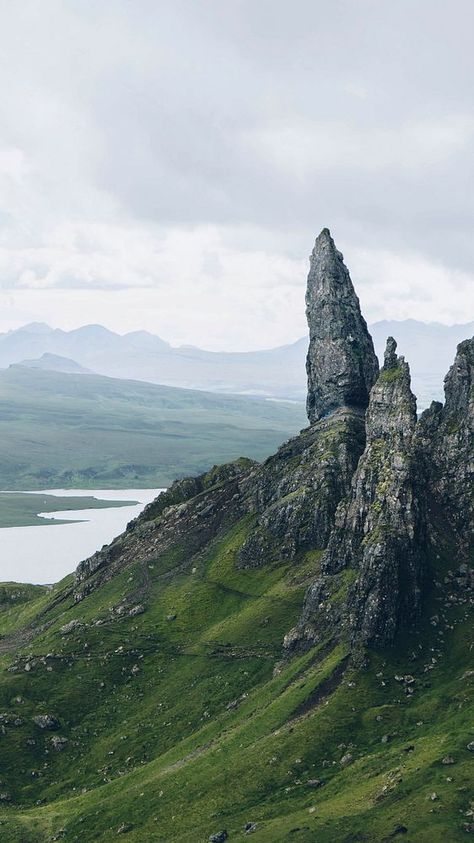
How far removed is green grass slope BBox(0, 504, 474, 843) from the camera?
10581 centimetres

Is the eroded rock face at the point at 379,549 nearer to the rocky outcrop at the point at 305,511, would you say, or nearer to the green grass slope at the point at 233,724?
the green grass slope at the point at 233,724

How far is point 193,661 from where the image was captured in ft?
537

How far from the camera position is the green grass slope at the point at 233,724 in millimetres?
105812

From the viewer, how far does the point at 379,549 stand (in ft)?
478

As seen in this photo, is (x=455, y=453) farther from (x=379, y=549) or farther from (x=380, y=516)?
(x=379, y=549)

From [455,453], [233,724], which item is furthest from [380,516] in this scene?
[233,724]

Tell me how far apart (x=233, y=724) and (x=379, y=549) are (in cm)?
3784

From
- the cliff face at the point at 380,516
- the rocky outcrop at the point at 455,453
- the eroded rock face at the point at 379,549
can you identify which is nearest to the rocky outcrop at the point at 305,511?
the cliff face at the point at 380,516

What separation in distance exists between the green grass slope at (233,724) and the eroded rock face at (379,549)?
4.84 meters

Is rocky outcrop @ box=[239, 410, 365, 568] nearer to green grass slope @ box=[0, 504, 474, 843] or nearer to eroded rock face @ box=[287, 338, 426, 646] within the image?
green grass slope @ box=[0, 504, 474, 843]

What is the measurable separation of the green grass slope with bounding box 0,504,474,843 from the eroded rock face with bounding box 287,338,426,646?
484cm

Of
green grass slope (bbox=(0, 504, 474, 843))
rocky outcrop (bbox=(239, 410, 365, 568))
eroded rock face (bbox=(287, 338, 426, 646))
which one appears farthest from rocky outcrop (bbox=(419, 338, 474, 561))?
rocky outcrop (bbox=(239, 410, 365, 568))

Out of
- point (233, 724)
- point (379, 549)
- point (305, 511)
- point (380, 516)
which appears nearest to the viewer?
point (233, 724)

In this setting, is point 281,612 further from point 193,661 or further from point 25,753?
point 25,753
